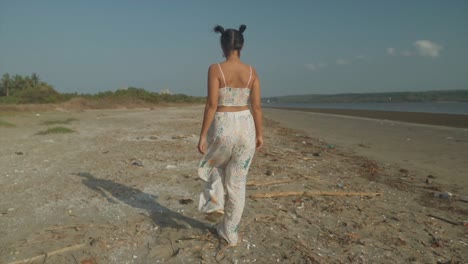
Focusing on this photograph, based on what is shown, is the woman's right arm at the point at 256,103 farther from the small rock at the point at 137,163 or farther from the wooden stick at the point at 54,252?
the small rock at the point at 137,163

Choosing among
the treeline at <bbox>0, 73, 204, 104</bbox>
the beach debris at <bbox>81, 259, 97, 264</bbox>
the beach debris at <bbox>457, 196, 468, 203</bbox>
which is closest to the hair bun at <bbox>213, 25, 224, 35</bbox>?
the beach debris at <bbox>81, 259, 97, 264</bbox>

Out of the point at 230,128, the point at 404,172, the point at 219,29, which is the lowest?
the point at 404,172

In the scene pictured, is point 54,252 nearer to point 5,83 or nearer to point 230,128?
point 230,128

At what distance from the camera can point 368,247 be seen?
3.66 meters

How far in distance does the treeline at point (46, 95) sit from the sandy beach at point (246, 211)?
43829 millimetres

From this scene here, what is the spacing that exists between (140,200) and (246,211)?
68.9 inches

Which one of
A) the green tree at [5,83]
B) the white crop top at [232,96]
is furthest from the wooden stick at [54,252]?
the green tree at [5,83]

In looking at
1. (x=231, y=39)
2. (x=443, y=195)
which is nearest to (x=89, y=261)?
(x=231, y=39)

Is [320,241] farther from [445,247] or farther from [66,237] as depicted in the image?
[66,237]

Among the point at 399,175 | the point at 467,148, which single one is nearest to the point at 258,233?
the point at 399,175

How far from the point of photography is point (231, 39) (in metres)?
3.43

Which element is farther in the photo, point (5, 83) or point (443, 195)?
point (5, 83)

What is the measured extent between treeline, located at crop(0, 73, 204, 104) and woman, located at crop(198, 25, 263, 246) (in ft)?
156

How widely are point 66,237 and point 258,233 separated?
2.27 metres
